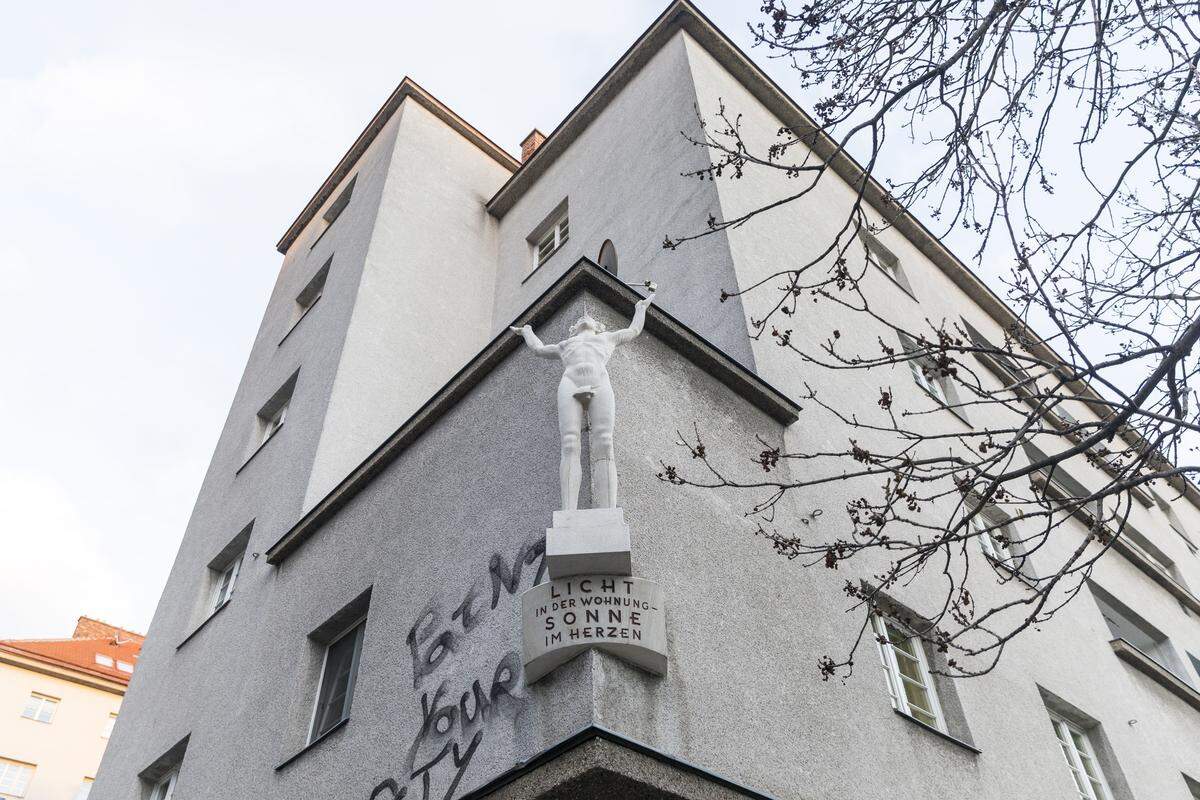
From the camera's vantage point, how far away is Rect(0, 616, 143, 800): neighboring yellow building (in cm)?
3744

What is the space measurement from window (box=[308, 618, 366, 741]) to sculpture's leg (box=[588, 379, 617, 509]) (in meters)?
3.50

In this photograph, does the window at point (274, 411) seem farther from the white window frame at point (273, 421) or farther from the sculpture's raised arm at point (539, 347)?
the sculpture's raised arm at point (539, 347)

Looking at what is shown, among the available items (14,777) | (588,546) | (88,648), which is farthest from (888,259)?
(88,648)

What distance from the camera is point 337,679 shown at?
9.71 meters

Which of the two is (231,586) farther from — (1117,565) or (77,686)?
(77,686)

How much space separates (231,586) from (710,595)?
8.72 meters

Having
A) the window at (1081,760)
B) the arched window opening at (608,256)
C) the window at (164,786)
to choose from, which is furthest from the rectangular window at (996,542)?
the window at (164,786)

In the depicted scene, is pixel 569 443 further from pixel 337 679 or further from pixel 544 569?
pixel 337 679

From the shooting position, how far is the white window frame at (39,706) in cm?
3838

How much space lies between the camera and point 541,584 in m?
6.89

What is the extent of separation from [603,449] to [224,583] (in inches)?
361

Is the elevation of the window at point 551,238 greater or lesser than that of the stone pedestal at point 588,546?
greater

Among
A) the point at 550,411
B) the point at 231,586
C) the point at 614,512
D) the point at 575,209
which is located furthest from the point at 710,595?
the point at 575,209

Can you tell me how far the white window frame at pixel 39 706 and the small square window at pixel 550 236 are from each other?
107ft
